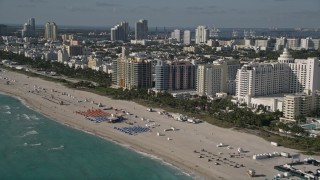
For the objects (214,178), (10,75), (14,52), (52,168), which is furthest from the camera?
(14,52)

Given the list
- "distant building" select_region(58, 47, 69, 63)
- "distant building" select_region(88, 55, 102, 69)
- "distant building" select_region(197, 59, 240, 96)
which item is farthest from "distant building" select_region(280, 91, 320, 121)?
"distant building" select_region(58, 47, 69, 63)

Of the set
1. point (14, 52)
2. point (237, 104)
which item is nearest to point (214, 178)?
point (237, 104)

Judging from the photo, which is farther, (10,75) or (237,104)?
(10,75)

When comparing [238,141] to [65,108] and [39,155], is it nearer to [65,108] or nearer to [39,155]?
[39,155]

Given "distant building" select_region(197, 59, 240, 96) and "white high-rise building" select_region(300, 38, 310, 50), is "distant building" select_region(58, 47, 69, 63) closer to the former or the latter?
"distant building" select_region(197, 59, 240, 96)

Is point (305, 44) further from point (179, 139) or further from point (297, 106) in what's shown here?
point (179, 139)

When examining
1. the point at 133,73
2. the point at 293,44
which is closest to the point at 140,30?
the point at 293,44

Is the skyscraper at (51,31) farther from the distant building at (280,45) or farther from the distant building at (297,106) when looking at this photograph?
the distant building at (297,106)

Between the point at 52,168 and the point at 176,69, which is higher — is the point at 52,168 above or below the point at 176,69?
below
